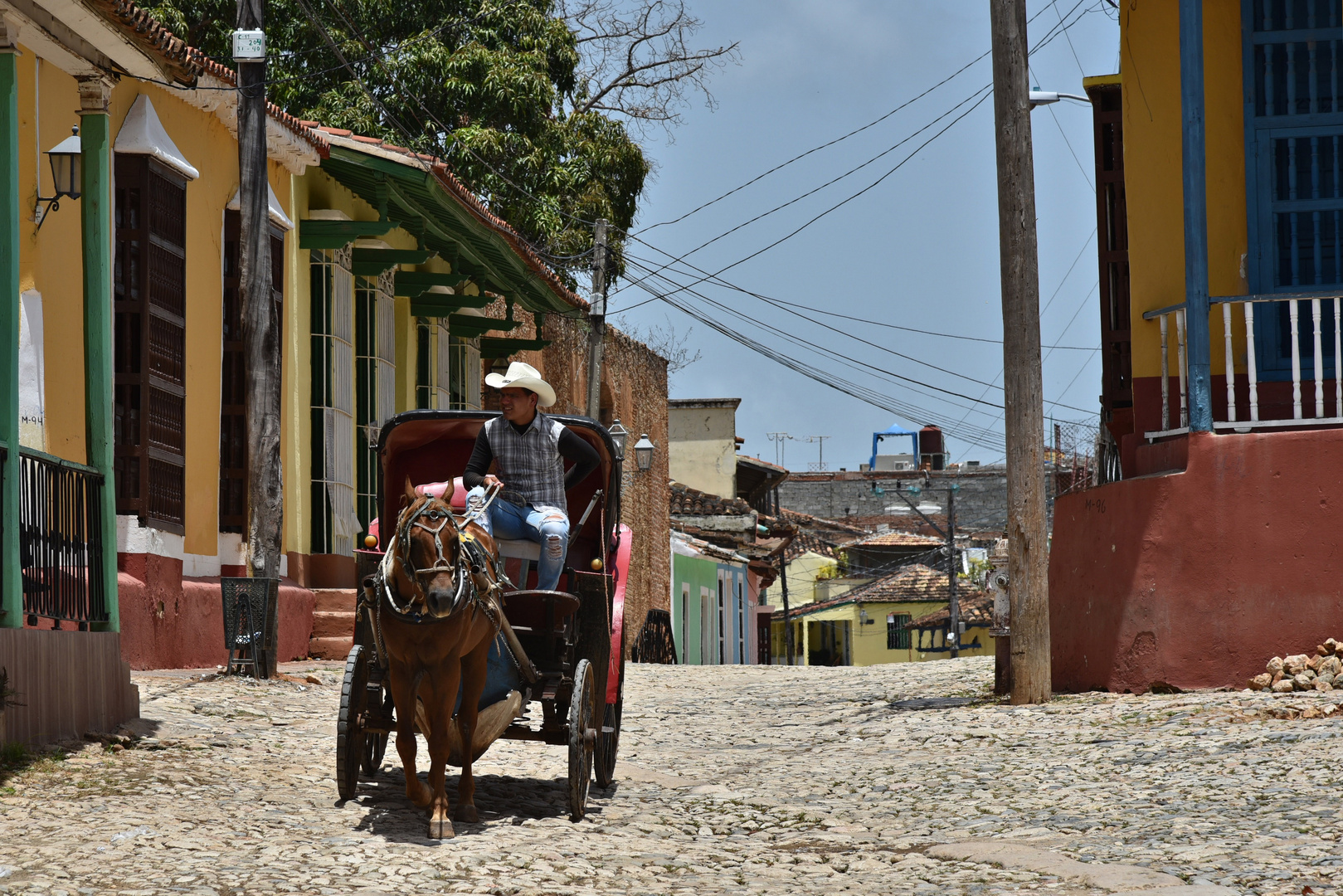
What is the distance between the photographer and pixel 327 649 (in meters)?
16.5

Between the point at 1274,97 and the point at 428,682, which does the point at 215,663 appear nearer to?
the point at 428,682

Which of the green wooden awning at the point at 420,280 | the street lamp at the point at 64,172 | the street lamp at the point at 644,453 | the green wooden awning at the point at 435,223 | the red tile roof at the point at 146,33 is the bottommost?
the street lamp at the point at 644,453

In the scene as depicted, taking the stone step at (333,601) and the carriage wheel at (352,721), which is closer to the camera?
the carriage wheel at (352,721)

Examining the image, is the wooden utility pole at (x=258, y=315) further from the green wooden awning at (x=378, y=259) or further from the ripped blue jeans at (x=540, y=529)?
the ripped blue jeans at (x=540, y=529)

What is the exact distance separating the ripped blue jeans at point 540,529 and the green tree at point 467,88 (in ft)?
66.8

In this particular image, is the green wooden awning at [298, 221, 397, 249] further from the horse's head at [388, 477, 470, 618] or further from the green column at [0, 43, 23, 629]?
the horse's head at [388, 477, 470, 618]

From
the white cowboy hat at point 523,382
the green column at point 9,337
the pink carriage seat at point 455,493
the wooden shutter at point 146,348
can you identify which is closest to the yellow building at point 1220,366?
the white cowboy hat at point 523,382

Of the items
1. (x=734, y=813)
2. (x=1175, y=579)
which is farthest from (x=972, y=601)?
(x=734, y=813)

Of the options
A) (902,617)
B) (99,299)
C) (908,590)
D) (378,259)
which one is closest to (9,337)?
(99,299)

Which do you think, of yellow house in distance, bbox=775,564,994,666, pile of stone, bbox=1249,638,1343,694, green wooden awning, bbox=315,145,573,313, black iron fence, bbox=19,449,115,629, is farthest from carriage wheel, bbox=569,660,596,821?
yellow house in distance, bbox=775,564,994,666

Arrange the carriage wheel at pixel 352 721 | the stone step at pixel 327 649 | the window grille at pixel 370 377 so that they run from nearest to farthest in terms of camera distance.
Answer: the carriage wheel at pixel 352 721
the stone step at pixel 327 649
the window grille at pixel 370 377

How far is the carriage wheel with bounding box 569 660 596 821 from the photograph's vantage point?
288 inches

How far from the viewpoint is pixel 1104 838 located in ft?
23.2

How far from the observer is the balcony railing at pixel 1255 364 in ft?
37.4
